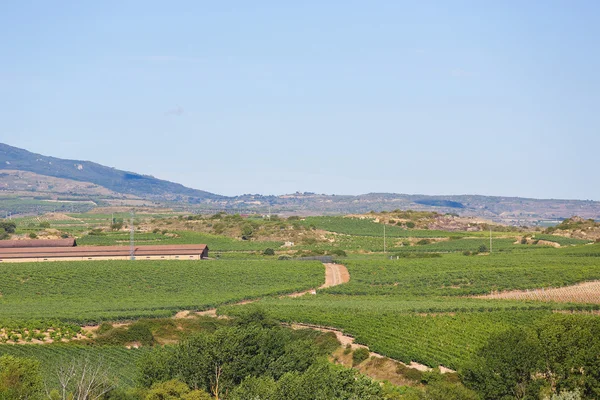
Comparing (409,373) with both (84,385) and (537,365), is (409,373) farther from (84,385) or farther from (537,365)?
(84,385)

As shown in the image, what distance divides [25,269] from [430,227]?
3117 inches

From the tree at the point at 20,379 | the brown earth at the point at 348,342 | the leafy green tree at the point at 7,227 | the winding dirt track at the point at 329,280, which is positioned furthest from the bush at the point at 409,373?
the leafy green tree at the point at 7,227

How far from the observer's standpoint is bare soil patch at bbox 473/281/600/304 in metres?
78.9

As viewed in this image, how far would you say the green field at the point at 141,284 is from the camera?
263 feet

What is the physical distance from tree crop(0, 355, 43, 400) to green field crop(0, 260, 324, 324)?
2750cm

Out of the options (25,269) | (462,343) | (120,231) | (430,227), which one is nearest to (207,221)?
(120,231)

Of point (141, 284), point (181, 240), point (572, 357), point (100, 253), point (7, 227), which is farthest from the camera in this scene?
point (7, 227)

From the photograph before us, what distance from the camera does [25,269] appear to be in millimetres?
99375

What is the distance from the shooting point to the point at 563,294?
81250mm

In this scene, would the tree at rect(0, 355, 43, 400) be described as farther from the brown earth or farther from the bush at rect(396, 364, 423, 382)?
the brown earth

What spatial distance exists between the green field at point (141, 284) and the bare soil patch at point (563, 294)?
63.8 ft

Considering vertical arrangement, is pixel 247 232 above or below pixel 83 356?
above

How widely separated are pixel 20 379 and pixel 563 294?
50552mm

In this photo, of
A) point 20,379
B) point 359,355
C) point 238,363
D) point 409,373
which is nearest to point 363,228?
point 359,355
